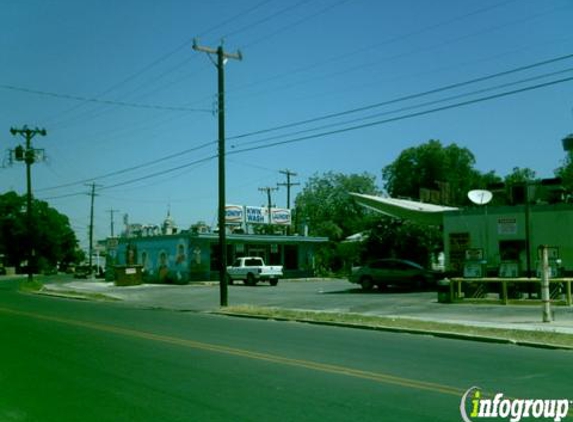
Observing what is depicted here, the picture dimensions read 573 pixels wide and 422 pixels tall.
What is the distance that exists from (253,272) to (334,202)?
53398 millimetres

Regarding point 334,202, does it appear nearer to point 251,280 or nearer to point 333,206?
point 333,206

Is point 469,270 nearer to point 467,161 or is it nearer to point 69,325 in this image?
point 69,325

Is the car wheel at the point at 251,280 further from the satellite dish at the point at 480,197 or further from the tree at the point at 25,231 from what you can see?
the tree at the point at 25,231

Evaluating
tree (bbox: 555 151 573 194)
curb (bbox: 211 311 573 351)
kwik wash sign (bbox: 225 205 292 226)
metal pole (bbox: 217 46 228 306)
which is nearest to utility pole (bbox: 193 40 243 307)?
metal pole (bbox: 217 46 228 306)

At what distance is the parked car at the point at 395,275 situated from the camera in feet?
109

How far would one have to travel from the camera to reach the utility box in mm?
45969

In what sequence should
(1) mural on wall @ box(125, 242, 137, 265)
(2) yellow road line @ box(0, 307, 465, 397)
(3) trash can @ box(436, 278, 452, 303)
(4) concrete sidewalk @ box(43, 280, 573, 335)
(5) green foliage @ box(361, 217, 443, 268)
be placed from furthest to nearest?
(1) mural on wall @ box(125, 242, 137, 265)
(5) green foliage @ box(361, 217, 443, 268)
(3) trash can @ box(436, 278, 452, 303)
(4) concrete sidewalk @ box(43, 280, 573, 335)
(2) yellow road line @ box(0, 307, 465, 397)

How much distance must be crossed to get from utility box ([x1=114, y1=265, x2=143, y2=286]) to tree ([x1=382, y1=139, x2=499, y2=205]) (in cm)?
5176

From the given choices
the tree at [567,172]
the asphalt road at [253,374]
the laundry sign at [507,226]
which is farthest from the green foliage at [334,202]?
the asphalt road at [253,374]

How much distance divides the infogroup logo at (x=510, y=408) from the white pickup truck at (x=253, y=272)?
3525 centimetres

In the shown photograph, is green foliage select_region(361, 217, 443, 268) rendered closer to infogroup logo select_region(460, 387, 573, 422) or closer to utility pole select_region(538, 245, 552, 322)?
utility pole select_region(538, 245, 552, 322)

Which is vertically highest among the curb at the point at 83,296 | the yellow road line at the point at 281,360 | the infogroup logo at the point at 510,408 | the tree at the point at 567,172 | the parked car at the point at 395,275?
the tree at the point at 567,172

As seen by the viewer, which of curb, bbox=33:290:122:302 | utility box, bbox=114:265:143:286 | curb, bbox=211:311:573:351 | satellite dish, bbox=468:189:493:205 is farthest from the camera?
utility box, bbox=114:265:143:286

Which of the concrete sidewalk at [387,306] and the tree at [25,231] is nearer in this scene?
the concrete sidewalk at [387,306]
